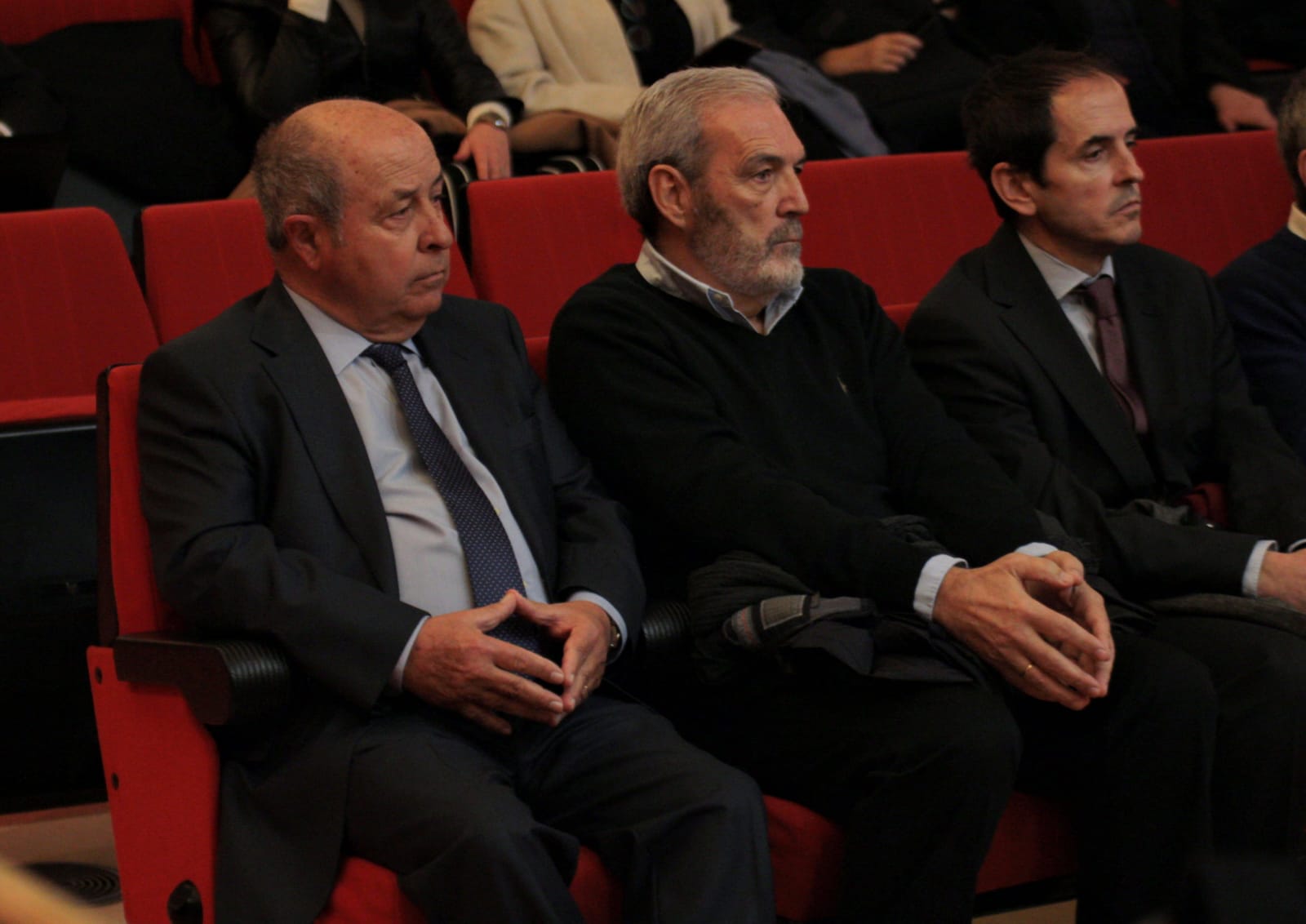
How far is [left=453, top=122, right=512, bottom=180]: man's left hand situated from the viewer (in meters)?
3.13

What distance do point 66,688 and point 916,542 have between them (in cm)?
122

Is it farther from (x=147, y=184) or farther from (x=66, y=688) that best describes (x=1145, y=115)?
(x=66, y=688)

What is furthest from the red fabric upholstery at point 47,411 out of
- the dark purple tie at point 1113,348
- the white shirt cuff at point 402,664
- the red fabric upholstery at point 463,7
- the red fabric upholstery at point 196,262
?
the red fabric upholstery at point 463,7

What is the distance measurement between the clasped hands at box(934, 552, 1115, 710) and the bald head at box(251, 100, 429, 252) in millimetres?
771

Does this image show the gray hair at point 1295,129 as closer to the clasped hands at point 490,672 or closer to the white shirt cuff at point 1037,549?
the white shirt cuff at point 1037,549

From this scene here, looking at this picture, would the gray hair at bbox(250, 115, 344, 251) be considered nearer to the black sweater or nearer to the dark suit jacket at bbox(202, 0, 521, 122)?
the black sweater

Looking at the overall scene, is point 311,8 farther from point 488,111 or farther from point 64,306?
point 64,306

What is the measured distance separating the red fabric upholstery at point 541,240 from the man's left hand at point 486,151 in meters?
0.25

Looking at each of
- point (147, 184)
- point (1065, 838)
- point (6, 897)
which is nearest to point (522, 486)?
point (1065, 838)

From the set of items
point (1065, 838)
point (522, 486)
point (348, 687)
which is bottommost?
point (1065, 838)

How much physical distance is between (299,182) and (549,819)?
2.41ft

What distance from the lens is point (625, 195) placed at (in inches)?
81.5

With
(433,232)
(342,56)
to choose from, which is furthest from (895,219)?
(433,232)

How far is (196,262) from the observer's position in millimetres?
2717
